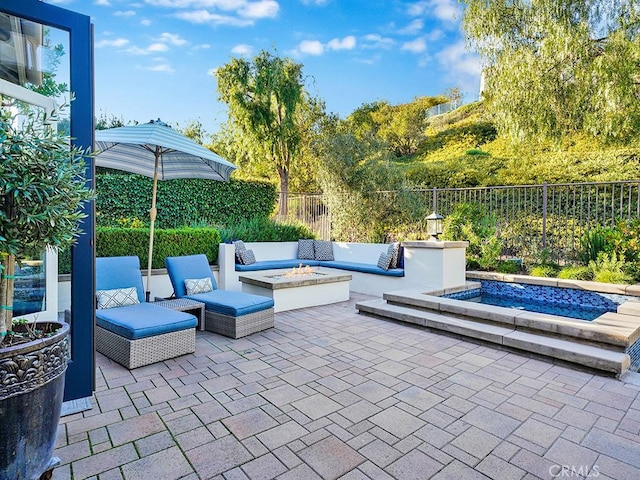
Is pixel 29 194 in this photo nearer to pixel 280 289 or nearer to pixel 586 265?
pixel 280 289

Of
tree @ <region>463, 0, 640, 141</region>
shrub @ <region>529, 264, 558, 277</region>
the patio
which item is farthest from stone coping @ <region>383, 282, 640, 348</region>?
tree @ <region>463, 0, 640, 141</region>

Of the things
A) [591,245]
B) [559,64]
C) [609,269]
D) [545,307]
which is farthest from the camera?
[559,64]

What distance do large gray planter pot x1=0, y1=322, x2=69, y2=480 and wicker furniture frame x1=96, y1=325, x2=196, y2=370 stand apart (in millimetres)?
1432

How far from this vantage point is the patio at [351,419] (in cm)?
192

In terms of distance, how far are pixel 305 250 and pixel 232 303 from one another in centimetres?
417

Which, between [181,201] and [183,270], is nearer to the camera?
[183,270]

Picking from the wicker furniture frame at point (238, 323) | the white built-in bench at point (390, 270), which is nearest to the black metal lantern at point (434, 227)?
the white built-in bench at point (390, 270)

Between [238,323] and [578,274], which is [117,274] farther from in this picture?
[578,274]

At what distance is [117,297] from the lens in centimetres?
394

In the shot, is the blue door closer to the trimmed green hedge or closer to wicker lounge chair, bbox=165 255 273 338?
wicker lounge chair, bbox=165 255 273 338

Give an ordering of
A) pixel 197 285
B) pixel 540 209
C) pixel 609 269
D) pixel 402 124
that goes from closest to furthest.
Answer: pixel 197 285, pixel 609 269, pixel 540 209, pixel 402 124

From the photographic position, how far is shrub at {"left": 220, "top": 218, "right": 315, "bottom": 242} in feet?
25.4

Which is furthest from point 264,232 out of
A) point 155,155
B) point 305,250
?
point 155,155

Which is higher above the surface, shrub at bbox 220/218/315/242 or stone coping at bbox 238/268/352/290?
shrub at bbox 220/218/315/242
